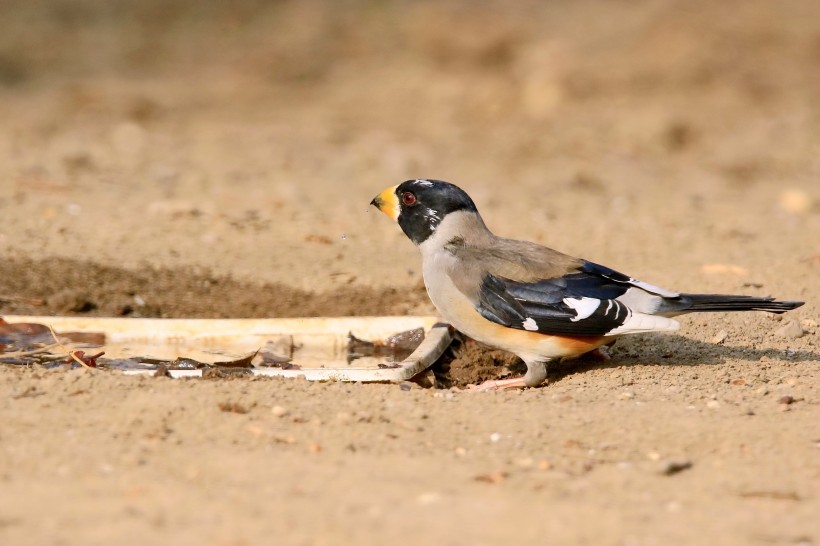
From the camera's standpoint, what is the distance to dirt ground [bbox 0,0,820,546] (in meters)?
3.92

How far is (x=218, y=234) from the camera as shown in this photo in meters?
8.50

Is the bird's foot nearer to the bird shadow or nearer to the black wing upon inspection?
the bird shadow

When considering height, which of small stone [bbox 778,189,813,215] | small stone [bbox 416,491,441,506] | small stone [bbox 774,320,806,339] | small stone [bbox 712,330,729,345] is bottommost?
small stone [bbox 416,491,441,506]

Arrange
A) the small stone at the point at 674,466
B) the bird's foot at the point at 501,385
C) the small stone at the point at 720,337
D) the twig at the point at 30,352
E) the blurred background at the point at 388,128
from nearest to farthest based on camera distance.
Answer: the small stone at the point at 674,466 → the bird's foot at the point at 501,385 → the twig at the point at 30,352 → the small stone at the point at 720,337 → the blurred background at the point at 388,128

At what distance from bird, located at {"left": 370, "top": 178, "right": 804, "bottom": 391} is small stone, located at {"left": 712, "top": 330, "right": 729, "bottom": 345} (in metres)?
0.57

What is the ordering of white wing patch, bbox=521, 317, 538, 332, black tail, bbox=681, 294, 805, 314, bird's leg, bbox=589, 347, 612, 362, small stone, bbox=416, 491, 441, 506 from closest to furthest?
small stone, bbox=416, 491, 441, 506
black tail, bbox=681, 294, 805, 314
white wing patch, bbox=521, 317, 538, 332
bird's leg, bbox=589, 347, 612, 362

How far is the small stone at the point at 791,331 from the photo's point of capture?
6203 mm

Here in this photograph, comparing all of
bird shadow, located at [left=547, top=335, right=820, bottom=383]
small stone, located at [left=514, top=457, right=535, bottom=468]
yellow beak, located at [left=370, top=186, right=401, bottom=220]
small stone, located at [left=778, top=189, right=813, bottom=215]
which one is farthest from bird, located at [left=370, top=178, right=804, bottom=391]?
small stone, located at [left=778, top=189, right=813, bottom=215]

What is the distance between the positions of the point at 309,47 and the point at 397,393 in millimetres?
12015

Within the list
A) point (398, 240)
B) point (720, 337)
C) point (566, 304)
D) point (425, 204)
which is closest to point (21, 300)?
point (425, 204)

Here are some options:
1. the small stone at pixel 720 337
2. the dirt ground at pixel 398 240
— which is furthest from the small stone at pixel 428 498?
the small stone at pixel 720 337

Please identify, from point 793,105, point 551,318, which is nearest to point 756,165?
point 793,105

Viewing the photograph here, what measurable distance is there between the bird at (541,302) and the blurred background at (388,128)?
180 centimetres

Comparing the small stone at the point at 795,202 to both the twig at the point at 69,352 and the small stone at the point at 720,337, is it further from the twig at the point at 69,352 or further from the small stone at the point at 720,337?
the twig at the point at 69,352
